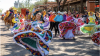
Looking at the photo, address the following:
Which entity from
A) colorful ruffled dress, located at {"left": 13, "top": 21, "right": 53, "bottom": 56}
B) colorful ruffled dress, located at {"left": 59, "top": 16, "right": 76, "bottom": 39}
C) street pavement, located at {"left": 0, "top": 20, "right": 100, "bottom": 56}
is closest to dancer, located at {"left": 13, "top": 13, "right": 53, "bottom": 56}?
colorful ruffled dress, located at {"left": 13, "top": 21, "right": 53, "bottom": 56}

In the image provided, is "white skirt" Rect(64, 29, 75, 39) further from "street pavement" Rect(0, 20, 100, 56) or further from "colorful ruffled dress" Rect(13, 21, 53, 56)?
"colorful ruffled dress" Rect(13, 21, 53, 56)

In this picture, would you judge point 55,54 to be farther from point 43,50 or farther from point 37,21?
point 37,21

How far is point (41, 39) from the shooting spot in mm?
5730

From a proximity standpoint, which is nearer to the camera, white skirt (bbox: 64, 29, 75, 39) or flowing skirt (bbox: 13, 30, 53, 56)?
flowing skirt (bbox: 13, 30, 53, 56)

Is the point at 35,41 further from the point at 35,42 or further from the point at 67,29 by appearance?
the point at 67,29

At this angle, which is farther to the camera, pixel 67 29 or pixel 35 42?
pixel 67 29

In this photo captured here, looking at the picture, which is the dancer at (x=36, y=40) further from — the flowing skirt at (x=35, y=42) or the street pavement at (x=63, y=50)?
the street pavement at (x=63, y=50)

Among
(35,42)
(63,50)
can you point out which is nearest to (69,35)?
(63,50)

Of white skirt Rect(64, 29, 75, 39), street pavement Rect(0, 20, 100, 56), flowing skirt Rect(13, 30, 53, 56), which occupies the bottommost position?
street pavement Rect(0, 20, 100, 56)

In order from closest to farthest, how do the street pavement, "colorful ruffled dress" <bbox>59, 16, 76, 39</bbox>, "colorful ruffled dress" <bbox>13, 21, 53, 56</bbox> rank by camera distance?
"colorful ruffled dress" <bbox>13, 21, 53, 56</bbox>, the street pavement, "colorful ruffled dress" <bbox>59, 16, 76, 39</bbox>

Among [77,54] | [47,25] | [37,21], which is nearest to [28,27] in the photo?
[37,21]

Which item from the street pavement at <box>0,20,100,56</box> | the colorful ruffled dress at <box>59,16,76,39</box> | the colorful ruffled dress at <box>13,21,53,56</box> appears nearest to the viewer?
the colorful ruffled dress at <box>13,21,53,56</box>

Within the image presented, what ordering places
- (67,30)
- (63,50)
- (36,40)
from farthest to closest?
(67,30) < (63,50) < (36,40)

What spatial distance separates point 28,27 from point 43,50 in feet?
4.54
